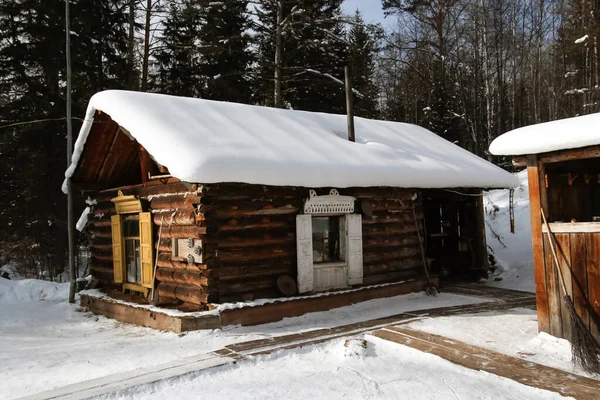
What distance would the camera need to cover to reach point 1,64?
18.5 meters

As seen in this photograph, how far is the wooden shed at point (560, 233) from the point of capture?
6402 millimetres

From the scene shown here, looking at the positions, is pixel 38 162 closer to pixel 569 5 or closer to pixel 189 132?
pixel 189 132

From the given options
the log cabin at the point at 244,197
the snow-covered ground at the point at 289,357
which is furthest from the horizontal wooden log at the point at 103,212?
the snow-covered ground at the point at 289,357

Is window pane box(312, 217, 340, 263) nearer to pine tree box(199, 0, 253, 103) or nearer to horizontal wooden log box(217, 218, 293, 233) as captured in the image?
horizontal wooden log box(217, 218, 293, 233)

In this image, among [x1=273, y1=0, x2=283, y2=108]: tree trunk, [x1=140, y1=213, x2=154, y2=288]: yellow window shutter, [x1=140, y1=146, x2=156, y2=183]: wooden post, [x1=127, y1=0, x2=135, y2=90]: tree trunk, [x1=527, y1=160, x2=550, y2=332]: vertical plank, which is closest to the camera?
[x1=527, y1=160, x2=550, y2=332]: vertical plank

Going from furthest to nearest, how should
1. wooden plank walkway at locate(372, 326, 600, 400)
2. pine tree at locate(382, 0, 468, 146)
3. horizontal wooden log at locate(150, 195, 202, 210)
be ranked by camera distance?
pine tree at locate(382, 0, 468, 146) → horizontal wooden log at locate(150, 195, 202, 210) → wooden plank walkway at locate(372, 326, 600, 400)

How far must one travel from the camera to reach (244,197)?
924 centimetres

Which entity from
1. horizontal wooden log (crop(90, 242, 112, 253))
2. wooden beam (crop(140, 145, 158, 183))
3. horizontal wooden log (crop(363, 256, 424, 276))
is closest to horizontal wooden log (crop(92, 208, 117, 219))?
horizontal wooden log (crop(90, 242, 112, 253))

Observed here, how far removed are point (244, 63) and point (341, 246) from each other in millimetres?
15558

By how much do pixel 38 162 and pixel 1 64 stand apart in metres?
3.81

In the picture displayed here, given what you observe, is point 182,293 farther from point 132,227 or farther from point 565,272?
point 565,272

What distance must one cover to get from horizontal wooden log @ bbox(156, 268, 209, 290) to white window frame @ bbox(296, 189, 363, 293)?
6.20ft

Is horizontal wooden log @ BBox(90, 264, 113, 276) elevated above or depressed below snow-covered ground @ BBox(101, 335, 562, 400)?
above

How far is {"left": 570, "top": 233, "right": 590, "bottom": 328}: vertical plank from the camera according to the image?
6539 millimetres
